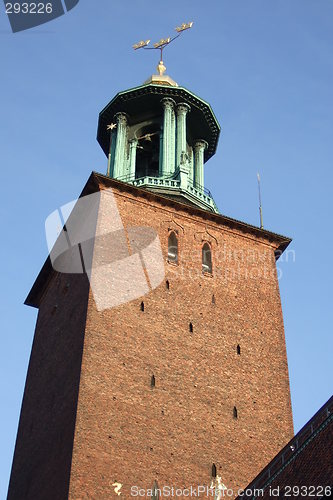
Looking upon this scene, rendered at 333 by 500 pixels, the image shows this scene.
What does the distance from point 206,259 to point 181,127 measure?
16.3 feet

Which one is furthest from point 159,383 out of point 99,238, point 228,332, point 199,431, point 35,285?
point 35,285

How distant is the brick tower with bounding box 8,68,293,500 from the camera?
665 inches

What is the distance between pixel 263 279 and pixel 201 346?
342 centimetres

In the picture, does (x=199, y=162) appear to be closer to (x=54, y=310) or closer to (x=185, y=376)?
(x=54, y=310)

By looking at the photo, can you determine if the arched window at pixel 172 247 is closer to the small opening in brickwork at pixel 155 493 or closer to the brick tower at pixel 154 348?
the brick tower at pixel 154 348

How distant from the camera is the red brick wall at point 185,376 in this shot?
16.7 metres

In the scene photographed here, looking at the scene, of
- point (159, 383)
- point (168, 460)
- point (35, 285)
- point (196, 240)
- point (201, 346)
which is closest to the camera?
point (168, 460)

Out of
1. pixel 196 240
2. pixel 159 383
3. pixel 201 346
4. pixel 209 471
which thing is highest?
pixel 196 240

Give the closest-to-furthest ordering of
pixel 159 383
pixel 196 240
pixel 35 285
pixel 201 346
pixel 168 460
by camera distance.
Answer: pixel 168 460 → pixel 159 383 → pixel 201 346 → pixel 196 240 → pixel 35 285

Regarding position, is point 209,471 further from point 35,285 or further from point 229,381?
point 35,285

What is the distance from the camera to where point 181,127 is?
24438 mm

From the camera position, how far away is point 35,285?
24031mm

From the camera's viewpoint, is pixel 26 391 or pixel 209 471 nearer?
pixel 209 471

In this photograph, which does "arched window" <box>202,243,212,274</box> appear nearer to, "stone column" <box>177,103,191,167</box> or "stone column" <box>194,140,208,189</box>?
"stone column" <box>194,140,208,189</box>
